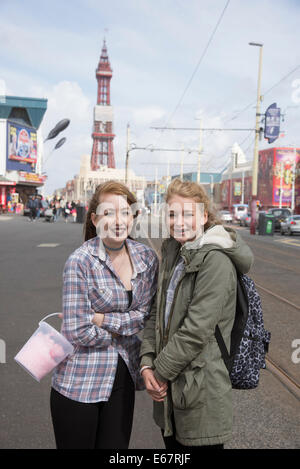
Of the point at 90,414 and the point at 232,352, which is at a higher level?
the point at 232,352

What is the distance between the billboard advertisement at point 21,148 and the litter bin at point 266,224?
112 feet

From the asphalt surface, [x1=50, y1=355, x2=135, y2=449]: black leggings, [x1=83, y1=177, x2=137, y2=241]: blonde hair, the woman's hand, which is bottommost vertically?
the asphalt surface

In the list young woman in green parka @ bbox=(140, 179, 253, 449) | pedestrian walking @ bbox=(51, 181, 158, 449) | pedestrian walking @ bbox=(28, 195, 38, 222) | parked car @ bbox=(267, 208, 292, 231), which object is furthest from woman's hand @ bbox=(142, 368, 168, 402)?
pedestrian walking @ bbox=(28, 195, 38, 222)

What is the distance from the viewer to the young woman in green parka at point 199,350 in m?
2.00

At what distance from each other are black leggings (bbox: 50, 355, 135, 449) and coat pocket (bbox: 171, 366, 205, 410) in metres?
0.36

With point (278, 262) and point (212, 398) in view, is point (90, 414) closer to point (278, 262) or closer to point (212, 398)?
point (212, 398)

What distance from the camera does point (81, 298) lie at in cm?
222

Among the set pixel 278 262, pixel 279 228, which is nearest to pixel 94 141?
pixel 279 228

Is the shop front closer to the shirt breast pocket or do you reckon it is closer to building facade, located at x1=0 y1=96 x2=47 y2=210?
building facade, located at x1=0 y1=96 x2=47 y2=210

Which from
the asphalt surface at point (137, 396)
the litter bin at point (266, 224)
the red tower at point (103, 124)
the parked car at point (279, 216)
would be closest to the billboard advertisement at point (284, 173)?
the parked car at point (279, 216)

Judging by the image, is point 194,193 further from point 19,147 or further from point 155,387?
point 19,147

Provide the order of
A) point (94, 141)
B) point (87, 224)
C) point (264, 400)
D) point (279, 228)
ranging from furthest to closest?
point (94, 141) < point (279, 228) < point (264, 400) < point (87, 224)

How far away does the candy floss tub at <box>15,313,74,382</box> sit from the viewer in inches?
85.4
